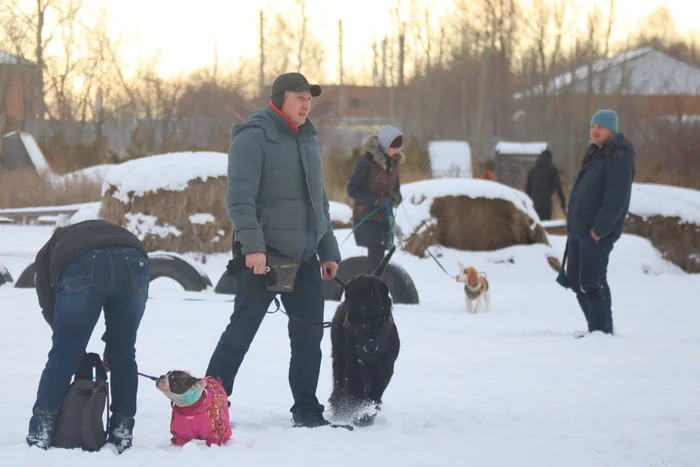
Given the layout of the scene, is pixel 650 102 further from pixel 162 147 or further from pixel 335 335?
pixel 335 335

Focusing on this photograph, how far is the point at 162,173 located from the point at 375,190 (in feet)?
20.1

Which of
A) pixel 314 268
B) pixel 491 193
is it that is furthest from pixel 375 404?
pixel 491 193

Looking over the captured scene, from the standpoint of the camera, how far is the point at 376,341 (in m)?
5.23

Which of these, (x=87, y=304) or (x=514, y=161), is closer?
(x=87, y=304)

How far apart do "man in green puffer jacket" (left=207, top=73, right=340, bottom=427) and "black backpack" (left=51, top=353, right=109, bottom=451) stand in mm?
790

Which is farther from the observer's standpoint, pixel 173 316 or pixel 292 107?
pixel 173 316

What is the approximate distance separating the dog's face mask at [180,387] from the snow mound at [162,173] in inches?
397

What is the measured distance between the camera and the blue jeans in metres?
4.27

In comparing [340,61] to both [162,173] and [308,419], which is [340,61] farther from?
[308,419]

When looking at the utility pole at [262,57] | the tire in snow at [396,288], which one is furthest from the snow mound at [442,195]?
the utility pole at [262,57]

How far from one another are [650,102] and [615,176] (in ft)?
135

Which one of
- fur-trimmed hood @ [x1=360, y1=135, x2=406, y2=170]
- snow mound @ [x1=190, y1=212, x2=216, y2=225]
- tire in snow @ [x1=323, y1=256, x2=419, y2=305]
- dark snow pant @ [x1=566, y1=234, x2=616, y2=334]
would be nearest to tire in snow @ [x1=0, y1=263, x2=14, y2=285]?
snow mound @ [x1=190, y1=212, x2=216, y2=225]

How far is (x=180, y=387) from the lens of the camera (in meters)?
4.36

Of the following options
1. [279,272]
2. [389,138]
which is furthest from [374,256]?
[279,272]
